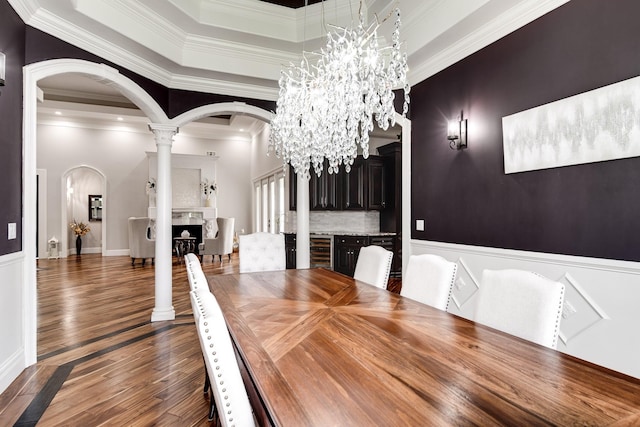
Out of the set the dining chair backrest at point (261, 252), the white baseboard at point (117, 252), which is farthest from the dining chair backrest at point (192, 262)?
the white baseboard at point (117, 252)

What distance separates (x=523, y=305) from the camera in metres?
1.63

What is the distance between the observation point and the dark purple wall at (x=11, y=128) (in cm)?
240

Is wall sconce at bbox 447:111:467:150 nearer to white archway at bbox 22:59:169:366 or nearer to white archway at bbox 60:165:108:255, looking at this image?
white archway at bbox 22:59:169:366

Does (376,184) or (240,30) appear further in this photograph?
(376,184)

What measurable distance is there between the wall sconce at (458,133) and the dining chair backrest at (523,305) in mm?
1786

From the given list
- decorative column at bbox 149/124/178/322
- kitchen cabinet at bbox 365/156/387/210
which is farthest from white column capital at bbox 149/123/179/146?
kitchen cabinet at bbox 365/156/387/210

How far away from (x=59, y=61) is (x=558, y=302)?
153 inches

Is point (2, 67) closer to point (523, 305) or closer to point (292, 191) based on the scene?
point (523, 305)

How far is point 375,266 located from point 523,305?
1187 mm

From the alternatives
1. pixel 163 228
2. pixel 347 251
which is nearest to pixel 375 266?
pixel 163 228

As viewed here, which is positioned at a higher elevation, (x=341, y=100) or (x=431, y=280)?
(x=341, y=100)

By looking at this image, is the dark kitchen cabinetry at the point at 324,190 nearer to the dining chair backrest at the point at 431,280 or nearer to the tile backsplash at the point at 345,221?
→ the tile backsplash at the point at 345,221

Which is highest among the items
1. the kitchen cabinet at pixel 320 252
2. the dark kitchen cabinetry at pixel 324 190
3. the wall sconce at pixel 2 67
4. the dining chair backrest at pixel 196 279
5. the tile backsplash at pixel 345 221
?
the wall sconce at pixel 2 67

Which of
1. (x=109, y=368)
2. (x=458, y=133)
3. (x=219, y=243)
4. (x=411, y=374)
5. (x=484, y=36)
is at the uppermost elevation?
(x=484, y=36)
